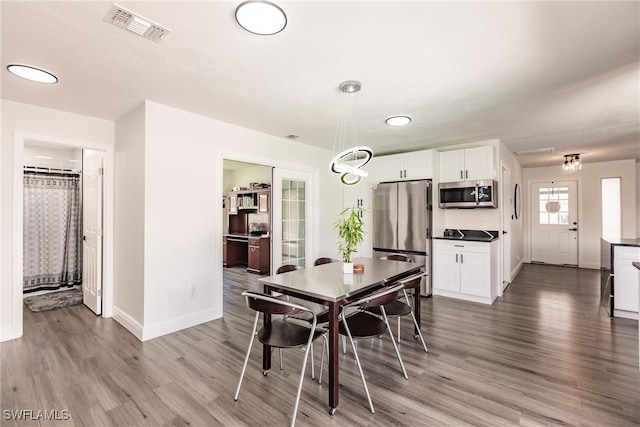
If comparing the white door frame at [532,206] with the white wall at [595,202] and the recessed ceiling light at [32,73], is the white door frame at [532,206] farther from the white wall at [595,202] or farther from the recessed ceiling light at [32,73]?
the recessed ceiling light at [32,73]

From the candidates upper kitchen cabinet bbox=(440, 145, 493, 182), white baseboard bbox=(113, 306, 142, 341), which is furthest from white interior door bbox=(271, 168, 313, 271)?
upper kitchen cabinet bbox=(440, 145, 493, 182)

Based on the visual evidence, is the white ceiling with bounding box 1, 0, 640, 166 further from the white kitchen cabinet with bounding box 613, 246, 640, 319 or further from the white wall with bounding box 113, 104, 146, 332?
the white kitchen cabinet with bounding box 613, 246, 640, 319

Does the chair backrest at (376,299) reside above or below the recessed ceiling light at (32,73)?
below

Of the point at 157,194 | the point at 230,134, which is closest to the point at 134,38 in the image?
the point at 157,194

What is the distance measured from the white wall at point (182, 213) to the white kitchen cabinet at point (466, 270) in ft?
10.8

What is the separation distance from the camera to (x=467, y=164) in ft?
15.8

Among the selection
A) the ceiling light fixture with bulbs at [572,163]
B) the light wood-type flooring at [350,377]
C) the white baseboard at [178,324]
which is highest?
the ceiling light fixture with bulbs at [572,163]

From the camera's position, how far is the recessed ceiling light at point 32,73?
7.78ft

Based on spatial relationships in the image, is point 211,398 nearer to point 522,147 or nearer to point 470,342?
point 470,342

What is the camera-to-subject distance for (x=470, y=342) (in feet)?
9.96

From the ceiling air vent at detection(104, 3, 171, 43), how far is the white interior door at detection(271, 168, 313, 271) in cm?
267

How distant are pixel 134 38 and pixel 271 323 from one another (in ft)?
7.32

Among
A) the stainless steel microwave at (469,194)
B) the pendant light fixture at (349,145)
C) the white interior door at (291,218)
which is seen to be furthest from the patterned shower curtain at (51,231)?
the stainless steel microwave at (469,194)

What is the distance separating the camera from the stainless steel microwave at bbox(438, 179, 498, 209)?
4.54 m
